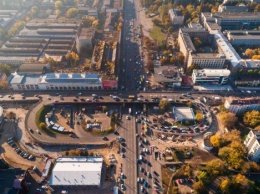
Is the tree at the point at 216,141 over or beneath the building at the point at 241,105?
beneath

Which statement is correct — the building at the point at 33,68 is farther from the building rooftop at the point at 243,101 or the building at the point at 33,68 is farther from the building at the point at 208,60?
the building rooftop at the point at 243,101

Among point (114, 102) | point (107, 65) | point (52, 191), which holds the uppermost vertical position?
point (107, 65)

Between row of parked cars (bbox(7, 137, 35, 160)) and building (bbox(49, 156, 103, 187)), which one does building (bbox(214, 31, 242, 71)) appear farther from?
row of parked cars (bbox(7, 137, 35, 160))

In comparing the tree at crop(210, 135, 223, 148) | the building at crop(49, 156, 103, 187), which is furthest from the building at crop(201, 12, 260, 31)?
the building at crop(49, 156, 103, 187)

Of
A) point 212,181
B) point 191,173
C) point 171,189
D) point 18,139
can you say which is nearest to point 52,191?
point 18,139

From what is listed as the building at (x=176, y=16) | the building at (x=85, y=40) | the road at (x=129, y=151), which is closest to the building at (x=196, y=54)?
the building at (x=176, y=16)

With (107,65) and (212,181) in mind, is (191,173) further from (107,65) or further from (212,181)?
(107,65)
